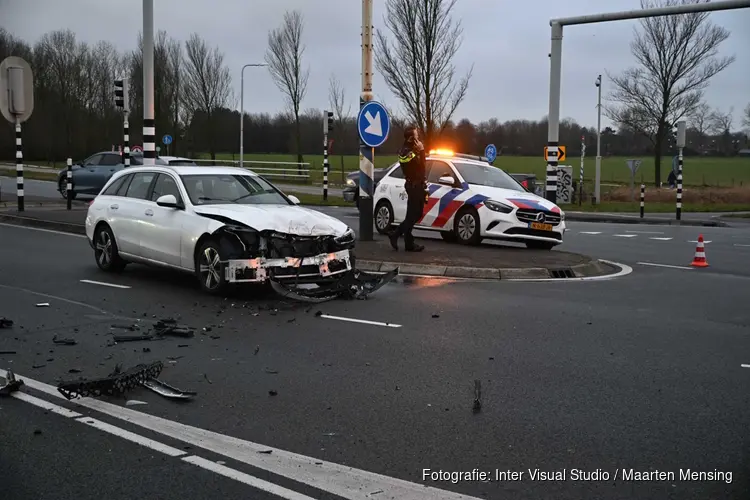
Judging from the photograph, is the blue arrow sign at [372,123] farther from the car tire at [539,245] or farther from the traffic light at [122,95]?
the traffic light at [122,95]

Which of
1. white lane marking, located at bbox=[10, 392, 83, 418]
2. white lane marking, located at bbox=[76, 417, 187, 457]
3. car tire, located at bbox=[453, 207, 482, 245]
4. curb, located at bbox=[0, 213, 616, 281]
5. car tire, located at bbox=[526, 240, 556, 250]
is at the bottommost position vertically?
white lane marking, located at bbox=[76, 417, 187, 457]

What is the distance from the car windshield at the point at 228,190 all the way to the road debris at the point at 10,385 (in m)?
4.64

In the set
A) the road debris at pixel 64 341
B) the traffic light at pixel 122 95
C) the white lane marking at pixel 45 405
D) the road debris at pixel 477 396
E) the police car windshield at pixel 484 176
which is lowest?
the white lane marking at pixel 45 405

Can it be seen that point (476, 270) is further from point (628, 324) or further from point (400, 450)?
point (400, 450)

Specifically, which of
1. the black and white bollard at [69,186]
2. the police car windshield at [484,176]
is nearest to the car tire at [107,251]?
the police car windshield at [484,176]

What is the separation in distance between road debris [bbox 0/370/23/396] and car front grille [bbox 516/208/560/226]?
33.8 feet

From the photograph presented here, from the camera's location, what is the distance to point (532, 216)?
575 inches

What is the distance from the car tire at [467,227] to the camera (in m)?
14.9

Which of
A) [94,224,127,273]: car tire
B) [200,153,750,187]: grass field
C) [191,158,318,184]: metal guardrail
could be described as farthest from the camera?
[200,153,750,187]: grass field

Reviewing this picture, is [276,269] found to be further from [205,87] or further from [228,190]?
[205,87]

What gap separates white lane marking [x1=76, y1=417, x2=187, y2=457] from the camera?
15.0ft

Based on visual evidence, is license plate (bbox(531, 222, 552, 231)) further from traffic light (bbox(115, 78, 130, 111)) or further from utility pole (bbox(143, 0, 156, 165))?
traffic light (bbox(115, 78, 130, 111))

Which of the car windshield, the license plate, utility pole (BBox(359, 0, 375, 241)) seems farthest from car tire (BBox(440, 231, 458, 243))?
the car windshield

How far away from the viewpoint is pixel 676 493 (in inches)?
157
